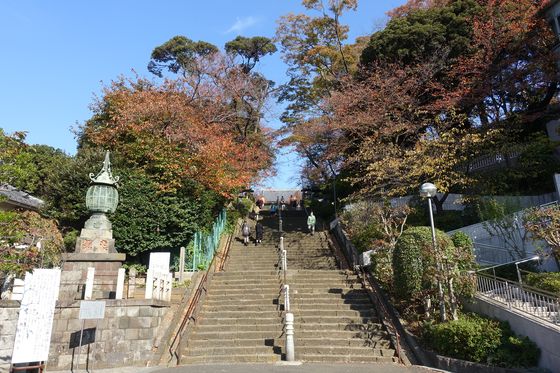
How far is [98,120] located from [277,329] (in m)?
14.8

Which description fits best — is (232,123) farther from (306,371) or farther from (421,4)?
(306,371)

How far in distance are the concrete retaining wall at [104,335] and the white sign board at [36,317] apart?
1840 mm

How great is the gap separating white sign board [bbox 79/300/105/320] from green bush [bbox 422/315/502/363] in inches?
317

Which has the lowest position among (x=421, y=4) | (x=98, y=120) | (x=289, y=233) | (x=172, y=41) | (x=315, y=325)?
(x=315, y=325)

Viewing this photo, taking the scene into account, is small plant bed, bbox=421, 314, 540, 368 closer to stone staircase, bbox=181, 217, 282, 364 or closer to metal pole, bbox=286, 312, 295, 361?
metal pole, bbox=286, 312, 295, 361

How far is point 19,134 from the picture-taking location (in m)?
10.0

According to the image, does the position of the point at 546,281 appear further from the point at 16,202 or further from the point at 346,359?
the point at 16,202

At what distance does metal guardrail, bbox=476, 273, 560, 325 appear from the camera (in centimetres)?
789

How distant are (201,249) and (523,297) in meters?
12.0

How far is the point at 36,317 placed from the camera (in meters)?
8.29

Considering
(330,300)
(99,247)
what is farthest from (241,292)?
(99,247)

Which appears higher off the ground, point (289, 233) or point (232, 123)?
point (232, 123)

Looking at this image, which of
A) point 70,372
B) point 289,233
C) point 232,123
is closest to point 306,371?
point 70,372

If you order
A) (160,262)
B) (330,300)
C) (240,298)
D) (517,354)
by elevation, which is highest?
(160,262)
